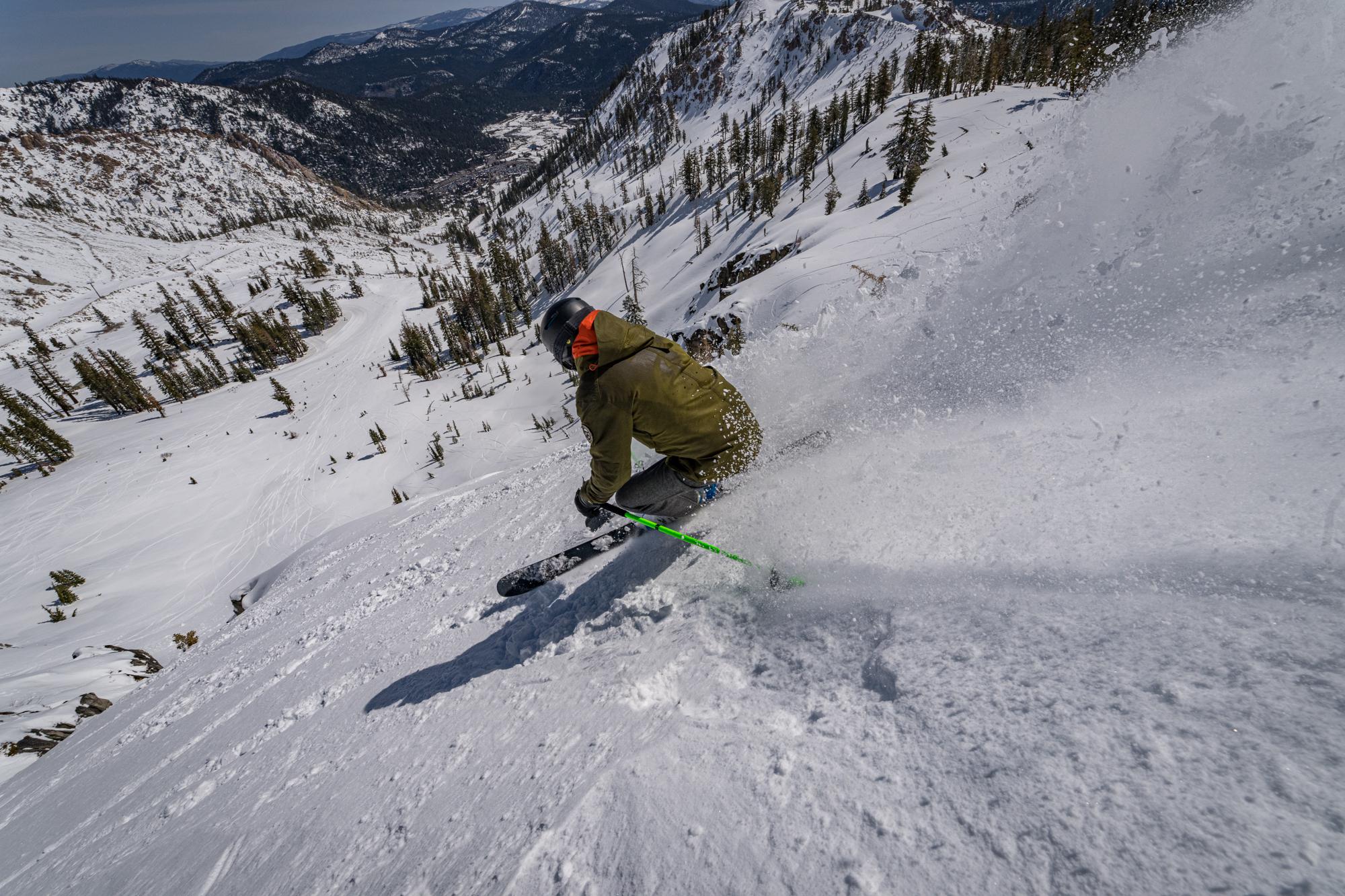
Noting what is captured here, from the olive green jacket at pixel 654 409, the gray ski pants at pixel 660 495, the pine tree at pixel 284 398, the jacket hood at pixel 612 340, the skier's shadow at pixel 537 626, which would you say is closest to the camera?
the jacket hood at pixel 612 340

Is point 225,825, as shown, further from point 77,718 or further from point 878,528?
point 77,718

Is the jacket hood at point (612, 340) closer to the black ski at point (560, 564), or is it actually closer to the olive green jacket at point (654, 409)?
the olive green jacket at point (654, 409)

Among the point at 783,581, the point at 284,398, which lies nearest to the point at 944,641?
the point at 783,581

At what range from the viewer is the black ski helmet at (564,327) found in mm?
4523

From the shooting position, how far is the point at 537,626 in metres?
5.42

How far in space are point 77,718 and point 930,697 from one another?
1906cm

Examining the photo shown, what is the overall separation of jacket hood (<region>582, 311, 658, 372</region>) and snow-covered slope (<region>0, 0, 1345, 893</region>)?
2.25m

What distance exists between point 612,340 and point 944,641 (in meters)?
3.37

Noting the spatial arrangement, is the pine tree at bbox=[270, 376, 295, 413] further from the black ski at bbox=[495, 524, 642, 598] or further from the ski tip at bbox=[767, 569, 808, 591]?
the ski tip at bbox=[767, 569, 808, 591]

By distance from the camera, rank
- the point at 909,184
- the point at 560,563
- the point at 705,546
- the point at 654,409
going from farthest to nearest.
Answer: the point at 909,184
the point at 560,563
the point at 705,546
the point at 654,409

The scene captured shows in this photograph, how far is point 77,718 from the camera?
11539 millimetres

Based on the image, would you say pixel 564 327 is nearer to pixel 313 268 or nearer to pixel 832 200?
pixel 832 200

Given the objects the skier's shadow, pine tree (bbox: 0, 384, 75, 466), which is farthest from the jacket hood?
pine tree (bbox: 0, 384, 75, 466)

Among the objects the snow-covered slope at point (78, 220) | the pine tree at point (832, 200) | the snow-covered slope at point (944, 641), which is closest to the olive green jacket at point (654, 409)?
the snow-covered slope at point (944, 641)
